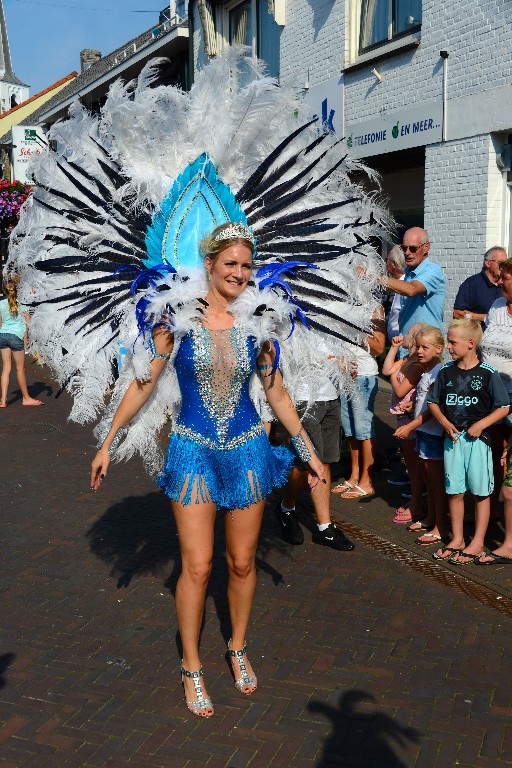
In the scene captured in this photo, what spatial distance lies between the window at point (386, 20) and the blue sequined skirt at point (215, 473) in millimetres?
9096

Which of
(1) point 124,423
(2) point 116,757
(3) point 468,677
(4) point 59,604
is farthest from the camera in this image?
(4) point 59,604

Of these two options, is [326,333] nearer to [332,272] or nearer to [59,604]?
[332,272]

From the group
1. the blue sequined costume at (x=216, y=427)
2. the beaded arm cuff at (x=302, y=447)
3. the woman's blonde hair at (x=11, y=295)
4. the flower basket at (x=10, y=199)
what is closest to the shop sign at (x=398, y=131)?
the woman's blonde hair at (x=11, y=295)

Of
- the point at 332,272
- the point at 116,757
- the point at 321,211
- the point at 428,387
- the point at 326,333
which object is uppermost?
the point at 321,211

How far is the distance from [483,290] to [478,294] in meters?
0.05

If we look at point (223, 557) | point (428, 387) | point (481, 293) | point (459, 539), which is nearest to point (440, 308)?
point (481, 293)

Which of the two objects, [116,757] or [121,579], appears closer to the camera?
[116,757]

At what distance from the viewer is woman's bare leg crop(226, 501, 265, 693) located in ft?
11.9

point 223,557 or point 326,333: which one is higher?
point 326,333

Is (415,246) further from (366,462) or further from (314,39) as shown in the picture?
(314,39)

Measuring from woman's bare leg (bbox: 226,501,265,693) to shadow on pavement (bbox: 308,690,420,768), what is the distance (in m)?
0.43

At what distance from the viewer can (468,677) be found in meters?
3.82

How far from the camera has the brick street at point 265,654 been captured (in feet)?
10.8

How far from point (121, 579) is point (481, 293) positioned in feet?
12.6
